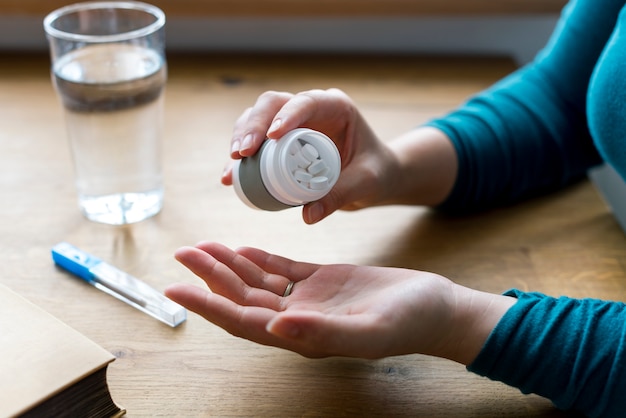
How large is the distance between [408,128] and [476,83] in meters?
0.19

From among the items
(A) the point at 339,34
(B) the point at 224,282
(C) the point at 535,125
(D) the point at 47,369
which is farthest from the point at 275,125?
(A) the point at 339,34

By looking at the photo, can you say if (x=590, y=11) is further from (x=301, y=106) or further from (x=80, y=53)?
(x=80, y=53)

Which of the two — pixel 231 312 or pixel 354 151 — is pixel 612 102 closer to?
pixel 354 151

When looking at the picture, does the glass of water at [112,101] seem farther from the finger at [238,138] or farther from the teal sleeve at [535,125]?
the teal sleeve at [535,125]

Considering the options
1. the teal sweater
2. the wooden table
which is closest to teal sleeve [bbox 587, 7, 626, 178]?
the teal sweater

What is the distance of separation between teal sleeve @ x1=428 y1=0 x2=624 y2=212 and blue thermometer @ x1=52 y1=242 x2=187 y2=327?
0.32 metres

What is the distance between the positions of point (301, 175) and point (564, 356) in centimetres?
23

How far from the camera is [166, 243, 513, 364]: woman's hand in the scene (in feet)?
1.58

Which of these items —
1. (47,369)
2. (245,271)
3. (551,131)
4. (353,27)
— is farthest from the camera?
(353,27)

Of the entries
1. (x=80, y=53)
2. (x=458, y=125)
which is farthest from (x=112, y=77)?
(x=458, y=125)

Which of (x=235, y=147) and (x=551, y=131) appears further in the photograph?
(x=551, y=131)

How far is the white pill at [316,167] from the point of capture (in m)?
0.56

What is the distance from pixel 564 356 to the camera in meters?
0.53

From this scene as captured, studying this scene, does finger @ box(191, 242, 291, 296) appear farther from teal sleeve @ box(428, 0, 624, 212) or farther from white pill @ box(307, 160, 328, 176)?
teal sleeve @ box(428, 0, 624, 212)
